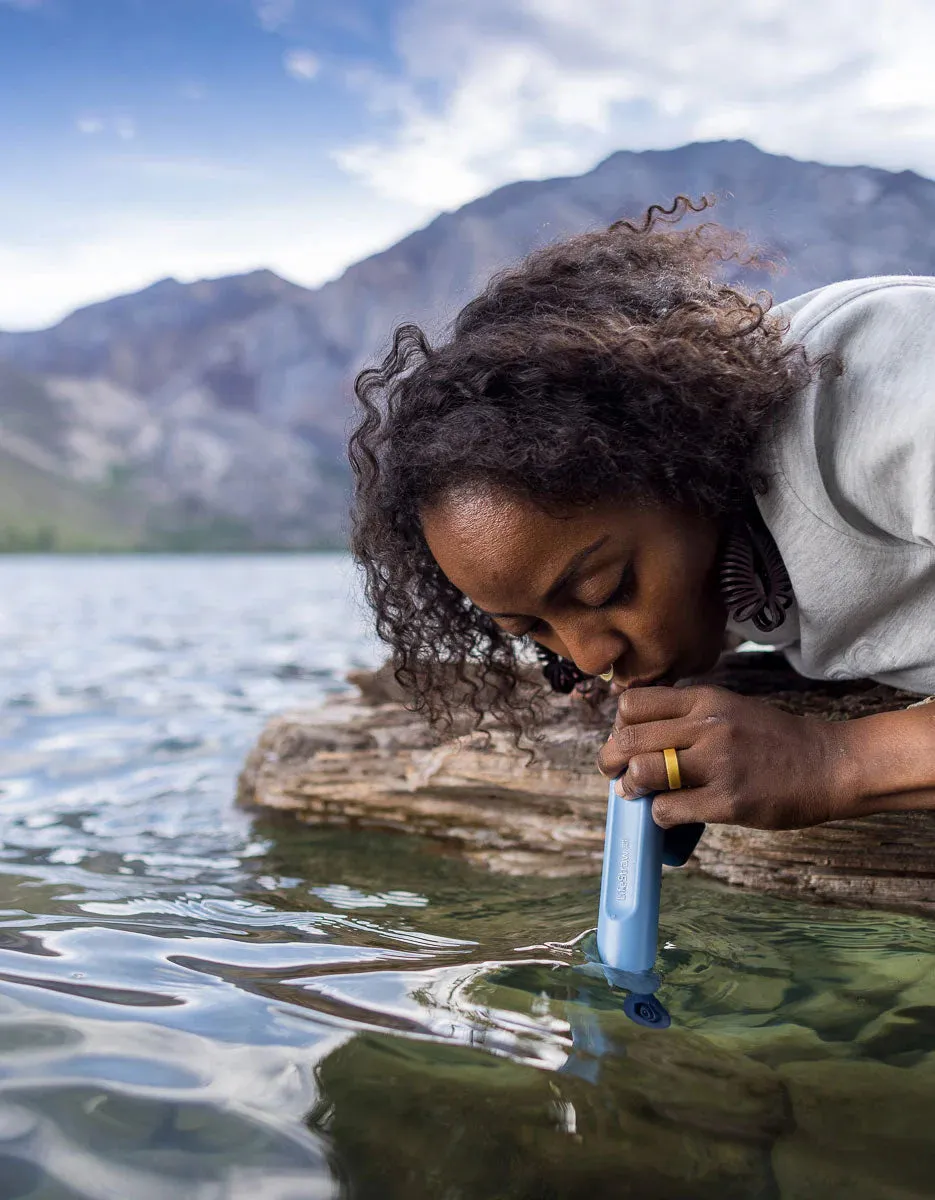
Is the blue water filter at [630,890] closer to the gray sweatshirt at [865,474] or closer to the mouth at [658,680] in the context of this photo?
the mouth at [658,680]

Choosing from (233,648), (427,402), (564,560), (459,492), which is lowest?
(233,648)

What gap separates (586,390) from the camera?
1.88m

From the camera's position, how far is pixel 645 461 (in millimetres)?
1854

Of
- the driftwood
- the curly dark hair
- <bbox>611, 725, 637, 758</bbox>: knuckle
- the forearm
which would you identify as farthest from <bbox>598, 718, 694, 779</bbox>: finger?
the driftwood

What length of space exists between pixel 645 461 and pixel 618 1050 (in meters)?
0.95

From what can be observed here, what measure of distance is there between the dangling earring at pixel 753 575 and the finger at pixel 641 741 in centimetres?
36

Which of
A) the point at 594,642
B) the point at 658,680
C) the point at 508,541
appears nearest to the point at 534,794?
the point at 658,680

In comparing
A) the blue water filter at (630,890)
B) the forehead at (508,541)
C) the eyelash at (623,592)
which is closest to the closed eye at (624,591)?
the eyelash at (623,592)

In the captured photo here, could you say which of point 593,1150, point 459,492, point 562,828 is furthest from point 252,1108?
point 562,828

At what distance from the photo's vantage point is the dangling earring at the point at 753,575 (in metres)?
2.02

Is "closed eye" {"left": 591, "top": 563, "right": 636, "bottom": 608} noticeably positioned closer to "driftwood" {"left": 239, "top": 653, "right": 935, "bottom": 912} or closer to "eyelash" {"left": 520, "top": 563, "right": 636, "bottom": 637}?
"eyelash" {"left": 520, "top": 563, "right": 636, "bottom": 637}

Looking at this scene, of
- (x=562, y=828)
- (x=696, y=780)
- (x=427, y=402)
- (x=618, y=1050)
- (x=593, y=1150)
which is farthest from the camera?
(x=562, y=828)

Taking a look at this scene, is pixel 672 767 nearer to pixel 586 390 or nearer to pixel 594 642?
pixel 594 642

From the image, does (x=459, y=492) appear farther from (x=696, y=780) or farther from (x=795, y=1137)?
(x=795, y=1137)
